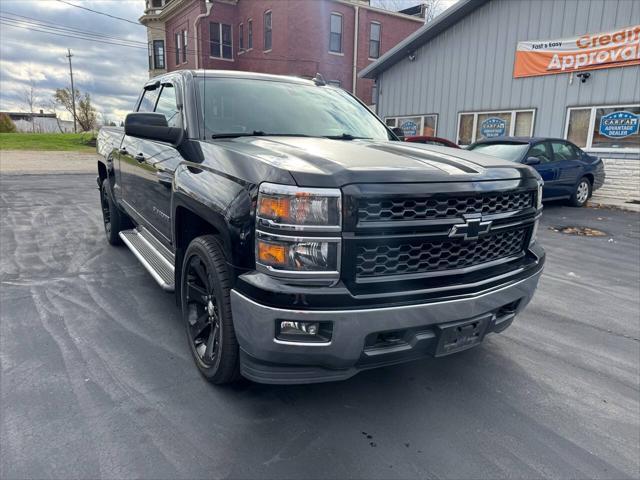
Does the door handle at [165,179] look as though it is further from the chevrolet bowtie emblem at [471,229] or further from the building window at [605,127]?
the building window at [605,127]

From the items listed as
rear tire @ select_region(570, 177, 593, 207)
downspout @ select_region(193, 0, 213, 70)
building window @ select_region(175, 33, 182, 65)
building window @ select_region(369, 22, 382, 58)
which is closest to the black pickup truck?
rear tire @ select_region(570, 177, 593, 207)

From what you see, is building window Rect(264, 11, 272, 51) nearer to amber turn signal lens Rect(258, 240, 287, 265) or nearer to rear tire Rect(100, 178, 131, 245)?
rear tire Rect(100, 178, 131, 245)

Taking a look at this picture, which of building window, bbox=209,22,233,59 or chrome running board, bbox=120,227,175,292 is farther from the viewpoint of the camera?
building window, bbox=209,22,233,59

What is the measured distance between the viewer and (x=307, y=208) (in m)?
1.99

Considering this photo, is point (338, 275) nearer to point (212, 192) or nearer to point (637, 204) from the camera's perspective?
point (212, 192)

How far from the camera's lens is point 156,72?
32.7m

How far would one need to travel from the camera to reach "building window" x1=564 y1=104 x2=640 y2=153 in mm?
10906

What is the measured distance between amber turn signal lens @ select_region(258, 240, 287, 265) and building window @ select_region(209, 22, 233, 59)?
28182 mm

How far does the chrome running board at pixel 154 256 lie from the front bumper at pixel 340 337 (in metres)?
1.29

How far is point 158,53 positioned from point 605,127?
100 ft

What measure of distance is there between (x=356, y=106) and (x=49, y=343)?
3155 millimetres

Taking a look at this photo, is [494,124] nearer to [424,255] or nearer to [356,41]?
[424,255]

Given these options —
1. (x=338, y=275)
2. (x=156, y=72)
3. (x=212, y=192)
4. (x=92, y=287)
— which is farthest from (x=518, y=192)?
(x=156, y=72)

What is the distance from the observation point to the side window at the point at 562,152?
962 cm
